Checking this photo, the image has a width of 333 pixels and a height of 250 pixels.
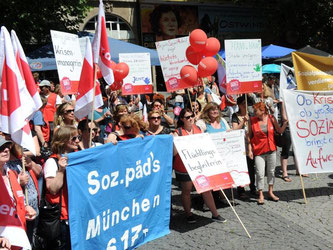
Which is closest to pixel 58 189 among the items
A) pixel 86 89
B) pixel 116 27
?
pixel 86 89

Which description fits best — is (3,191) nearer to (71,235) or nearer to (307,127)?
(71,235)

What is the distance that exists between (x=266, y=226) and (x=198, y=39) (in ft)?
11.6

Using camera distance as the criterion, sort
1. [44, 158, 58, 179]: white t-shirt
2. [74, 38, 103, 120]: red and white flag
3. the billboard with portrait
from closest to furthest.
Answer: [44, 158, 58, 179]: white t-shirt < [74, 38, 103, 120]: red and white flag < the billboard with portrait

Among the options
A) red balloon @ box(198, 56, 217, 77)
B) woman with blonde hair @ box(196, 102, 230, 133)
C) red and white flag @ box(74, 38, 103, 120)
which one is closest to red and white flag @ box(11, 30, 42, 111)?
red and white flag @ box(74, 38, 103, 120)

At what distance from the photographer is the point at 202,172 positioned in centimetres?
Result: 515

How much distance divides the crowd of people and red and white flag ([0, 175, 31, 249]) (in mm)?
90

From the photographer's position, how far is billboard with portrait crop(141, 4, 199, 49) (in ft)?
76.3

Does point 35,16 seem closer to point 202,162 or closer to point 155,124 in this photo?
point 155,124

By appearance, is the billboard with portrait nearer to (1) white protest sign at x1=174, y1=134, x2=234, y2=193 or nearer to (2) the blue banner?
(1) white protest sign at x1=174, y1=134, x2=234, y2=193

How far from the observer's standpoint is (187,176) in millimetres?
5359

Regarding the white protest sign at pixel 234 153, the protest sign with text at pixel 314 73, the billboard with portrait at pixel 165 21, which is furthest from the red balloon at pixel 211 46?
the billboard with portrait at pixel 165 21

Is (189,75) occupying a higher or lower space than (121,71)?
lower

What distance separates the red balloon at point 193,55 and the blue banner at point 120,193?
3181mm

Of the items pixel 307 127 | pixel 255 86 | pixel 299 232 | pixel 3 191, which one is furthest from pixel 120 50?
pixel 3 191
